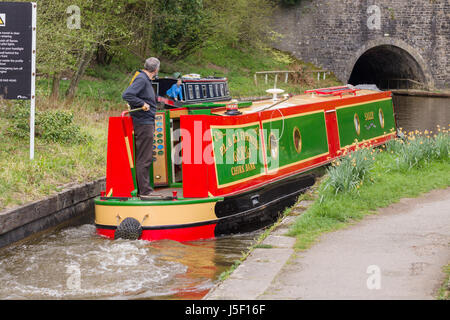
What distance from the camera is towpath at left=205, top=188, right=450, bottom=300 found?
4.34 meters

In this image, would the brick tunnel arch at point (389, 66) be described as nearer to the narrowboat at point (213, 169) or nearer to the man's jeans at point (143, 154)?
the narrowboat at point (213, 169)

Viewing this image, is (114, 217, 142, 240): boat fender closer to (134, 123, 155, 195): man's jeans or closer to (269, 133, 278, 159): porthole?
(134, 123, 155, 195): man's jeans

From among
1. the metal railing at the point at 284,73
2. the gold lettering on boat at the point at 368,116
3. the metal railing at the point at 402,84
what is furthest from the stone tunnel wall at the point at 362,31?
the gold lettering on boat at the point at 368,116

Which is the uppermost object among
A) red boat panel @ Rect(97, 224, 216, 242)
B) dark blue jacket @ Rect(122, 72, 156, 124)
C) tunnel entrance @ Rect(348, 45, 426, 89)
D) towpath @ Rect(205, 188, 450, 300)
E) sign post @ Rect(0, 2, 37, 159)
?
tunnel entrance @ Rect(348, 45, 426, 89)

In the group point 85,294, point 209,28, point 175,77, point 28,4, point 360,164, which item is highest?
point 209,28

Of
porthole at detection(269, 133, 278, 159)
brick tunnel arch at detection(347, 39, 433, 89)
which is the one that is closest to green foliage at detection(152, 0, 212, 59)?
brick tunnel arch at detection(347, 39, 433, 89)

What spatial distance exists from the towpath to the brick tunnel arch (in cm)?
2622

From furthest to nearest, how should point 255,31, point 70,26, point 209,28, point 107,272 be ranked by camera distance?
point 255,31 → point 209,28 → point 70,26 → point 107,272

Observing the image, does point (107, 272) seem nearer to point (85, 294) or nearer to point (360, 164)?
point (85, 294)

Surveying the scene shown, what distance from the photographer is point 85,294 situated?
5.38 m

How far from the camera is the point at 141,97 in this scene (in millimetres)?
7184

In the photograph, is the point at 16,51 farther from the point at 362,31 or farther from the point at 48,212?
the point at 362,31
